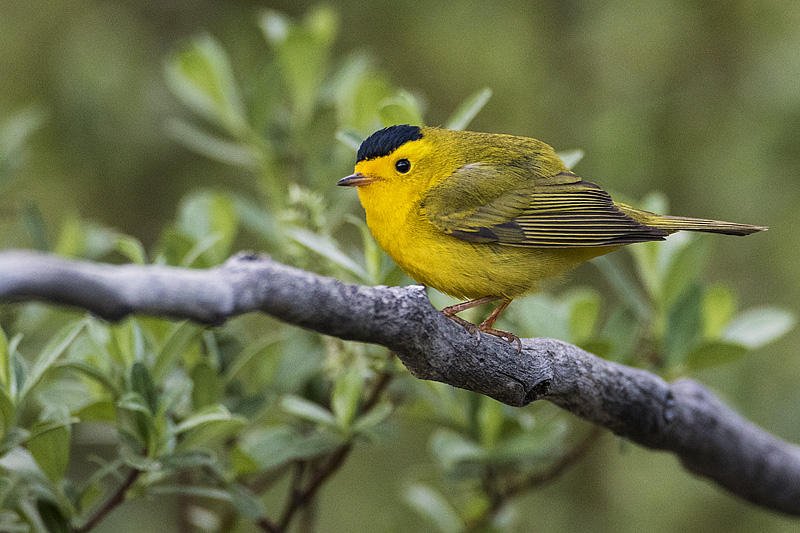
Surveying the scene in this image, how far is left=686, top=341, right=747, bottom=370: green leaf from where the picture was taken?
2.82 metres

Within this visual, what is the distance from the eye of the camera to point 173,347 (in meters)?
2.32

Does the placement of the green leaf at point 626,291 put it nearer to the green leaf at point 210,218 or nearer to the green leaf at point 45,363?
the green leaf at point 210,218

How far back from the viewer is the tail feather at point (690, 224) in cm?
Answer: 247

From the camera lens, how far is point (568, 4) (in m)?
5.45

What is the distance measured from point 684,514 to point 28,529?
12.6 feet

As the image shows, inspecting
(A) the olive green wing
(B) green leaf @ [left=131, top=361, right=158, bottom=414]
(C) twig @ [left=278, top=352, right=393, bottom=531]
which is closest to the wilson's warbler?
(A) the olive green wing

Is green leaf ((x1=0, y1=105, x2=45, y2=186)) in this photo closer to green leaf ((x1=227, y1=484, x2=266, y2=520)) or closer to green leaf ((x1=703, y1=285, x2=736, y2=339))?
green leaf ((x1=227, y1=484, x2=266, y2=520))

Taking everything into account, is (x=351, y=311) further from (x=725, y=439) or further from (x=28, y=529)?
(x=725, y=439)

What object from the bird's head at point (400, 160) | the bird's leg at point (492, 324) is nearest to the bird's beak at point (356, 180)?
the bird's head at point (400, 160)

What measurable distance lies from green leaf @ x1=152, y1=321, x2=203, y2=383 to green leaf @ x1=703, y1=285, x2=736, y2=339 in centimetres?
190

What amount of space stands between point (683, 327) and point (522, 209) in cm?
70

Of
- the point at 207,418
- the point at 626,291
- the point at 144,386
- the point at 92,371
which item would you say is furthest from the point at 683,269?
the point at 92,371

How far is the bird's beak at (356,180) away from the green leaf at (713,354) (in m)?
1.25

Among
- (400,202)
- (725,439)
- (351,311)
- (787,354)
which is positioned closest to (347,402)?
(400,202)
